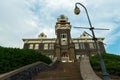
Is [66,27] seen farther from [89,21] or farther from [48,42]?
[89,21]

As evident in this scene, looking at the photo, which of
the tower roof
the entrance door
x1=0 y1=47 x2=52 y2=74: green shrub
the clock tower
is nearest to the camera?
x1=0 y1=47 x2=52 y2=74: green shrub

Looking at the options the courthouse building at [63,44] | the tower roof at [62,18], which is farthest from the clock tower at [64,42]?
the tower roof at [62,18]

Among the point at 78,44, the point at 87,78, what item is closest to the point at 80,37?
the point at 78,44

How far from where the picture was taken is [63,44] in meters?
47.9

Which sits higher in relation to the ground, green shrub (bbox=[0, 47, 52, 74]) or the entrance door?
the entrance door

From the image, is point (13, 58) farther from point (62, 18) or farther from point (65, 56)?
point (62, 18)

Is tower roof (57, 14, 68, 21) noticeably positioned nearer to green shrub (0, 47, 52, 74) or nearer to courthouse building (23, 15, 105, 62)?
courthouse building (23, 15, 105, 62)

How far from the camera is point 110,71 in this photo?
1584 cm

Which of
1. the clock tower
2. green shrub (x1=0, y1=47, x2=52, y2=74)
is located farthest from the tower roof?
green shrub (x1=0, y1=47, x2=52, y2=74)

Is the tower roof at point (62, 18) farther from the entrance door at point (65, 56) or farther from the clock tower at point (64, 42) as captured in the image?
the entrance door at point (65, 56)

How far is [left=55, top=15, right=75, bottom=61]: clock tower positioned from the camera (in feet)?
149

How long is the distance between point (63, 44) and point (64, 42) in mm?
736

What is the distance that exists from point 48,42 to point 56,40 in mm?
3234

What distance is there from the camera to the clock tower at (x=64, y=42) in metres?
45.4
